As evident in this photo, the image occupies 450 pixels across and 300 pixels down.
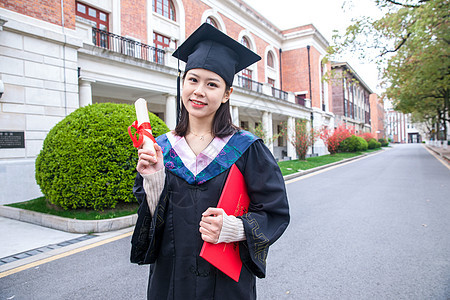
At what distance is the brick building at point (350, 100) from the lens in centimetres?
4394

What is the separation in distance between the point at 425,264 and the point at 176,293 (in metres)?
3.53

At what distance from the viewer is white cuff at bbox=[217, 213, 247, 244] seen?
1212mm

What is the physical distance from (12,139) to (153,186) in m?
8.60

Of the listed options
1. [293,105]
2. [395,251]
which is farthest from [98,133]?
[293,105]

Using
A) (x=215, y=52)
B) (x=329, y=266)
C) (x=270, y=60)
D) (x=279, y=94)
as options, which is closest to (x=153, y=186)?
(x=215, y=52)

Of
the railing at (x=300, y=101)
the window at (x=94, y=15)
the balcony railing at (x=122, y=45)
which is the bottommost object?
the railing at (x=300, y=101)

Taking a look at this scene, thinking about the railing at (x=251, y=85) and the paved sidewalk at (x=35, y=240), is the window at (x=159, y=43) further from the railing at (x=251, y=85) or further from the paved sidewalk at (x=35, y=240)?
the paved sidewalk at (x=35, y=240)

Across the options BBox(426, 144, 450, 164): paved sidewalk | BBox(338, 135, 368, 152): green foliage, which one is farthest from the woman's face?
BBox(338, 135, 368, 152): green foliage

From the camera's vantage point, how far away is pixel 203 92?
1436 mm

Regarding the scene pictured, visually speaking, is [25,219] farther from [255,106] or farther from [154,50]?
[255,106]

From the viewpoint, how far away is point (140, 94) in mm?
14680

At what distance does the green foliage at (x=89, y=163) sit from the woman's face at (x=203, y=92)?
454 centimetres

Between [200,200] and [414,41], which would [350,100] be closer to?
[414,41]

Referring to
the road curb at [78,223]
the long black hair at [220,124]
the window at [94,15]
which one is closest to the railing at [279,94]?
the window at [94,15]
